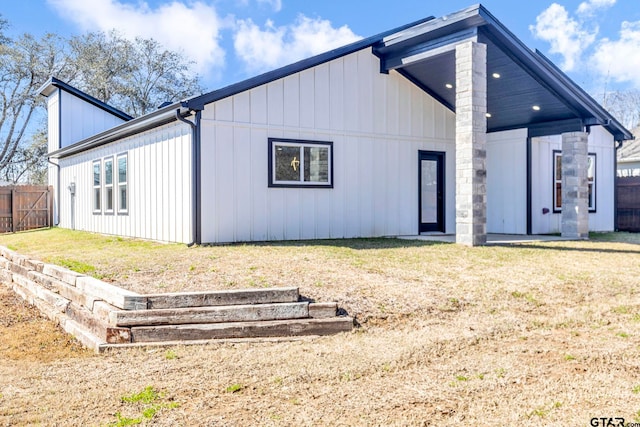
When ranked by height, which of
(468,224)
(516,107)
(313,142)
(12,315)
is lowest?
(12,315)

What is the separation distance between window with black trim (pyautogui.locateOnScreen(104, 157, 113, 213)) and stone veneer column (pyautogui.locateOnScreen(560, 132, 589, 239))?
34.4 feet

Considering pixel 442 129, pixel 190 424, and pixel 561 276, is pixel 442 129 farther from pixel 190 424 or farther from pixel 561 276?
pixel 190 424

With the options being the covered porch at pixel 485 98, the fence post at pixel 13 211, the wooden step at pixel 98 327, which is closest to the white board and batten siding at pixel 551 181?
the covered porch at pixel 485 98

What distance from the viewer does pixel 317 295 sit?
17.1 ft

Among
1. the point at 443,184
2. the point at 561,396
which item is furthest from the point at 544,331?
the point at 443,184

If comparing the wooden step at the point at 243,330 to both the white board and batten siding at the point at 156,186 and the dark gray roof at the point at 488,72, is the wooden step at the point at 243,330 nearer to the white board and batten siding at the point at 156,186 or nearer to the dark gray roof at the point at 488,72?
the white board and batten siding at the point at 156,186

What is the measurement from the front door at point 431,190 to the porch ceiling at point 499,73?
136 cm

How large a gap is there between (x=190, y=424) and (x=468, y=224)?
23.7ft

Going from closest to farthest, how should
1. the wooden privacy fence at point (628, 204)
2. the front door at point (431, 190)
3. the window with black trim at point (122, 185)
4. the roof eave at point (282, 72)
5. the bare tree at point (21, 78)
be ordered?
the roof eave at point (282, 72), the window with black trim at point (122, 185), the front door at point (431, 190), the wooden privacy fence at point (628, 204), the bare tree at point (21, 78)

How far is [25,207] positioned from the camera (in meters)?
17.5

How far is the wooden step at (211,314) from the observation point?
4539mm

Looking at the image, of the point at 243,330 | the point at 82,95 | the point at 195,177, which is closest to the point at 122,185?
the point at 195,177

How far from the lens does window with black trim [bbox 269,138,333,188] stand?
398 inches

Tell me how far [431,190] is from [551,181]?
315 cm
